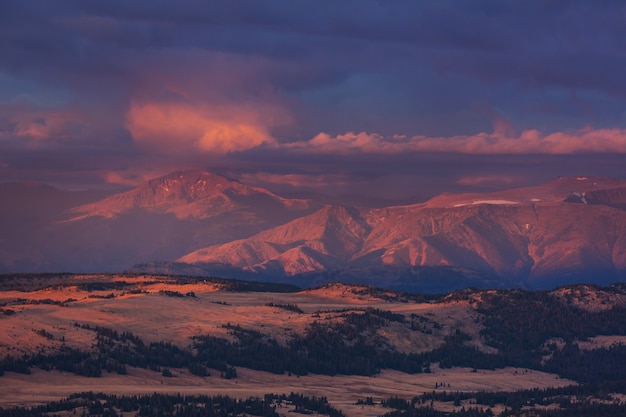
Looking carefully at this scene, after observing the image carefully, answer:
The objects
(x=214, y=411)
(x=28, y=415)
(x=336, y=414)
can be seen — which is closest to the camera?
(x=28, y=415)

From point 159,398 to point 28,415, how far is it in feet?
79.4

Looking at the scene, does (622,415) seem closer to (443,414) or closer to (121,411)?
(443,414)

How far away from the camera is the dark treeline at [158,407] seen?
174 meters

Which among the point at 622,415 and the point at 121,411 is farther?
the point at 622,415

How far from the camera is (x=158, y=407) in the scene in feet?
592

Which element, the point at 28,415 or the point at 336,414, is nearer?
the point at 28,415

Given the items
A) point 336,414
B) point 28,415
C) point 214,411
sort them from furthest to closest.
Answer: point 336,414
point 214,411
point 28,415

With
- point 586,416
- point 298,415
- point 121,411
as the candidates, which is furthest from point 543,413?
point 121,411

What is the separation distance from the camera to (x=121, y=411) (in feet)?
582

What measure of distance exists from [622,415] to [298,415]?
2063 inches

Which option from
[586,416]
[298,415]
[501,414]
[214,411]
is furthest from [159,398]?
[586,416]

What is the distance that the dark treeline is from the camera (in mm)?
174125

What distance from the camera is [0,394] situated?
634ft

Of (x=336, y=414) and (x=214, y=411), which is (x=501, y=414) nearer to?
(x=336, y=414)
